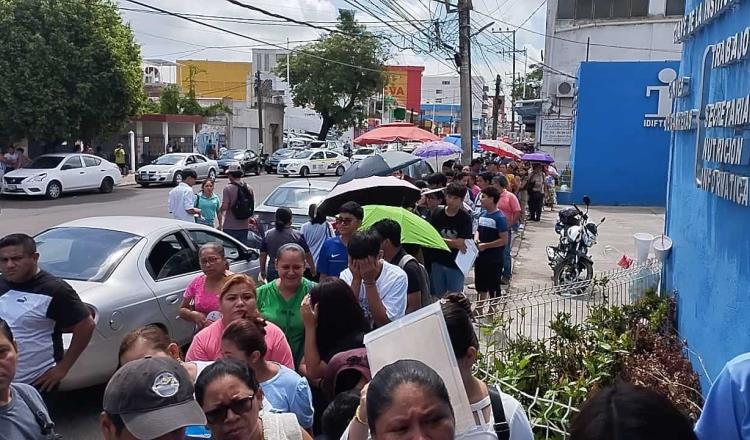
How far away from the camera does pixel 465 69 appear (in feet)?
56.3

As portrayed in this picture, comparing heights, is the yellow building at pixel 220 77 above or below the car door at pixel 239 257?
above

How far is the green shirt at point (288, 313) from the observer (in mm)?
4340

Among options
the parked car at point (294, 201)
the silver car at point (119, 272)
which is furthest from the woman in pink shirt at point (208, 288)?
the parked car at point (294, 201)

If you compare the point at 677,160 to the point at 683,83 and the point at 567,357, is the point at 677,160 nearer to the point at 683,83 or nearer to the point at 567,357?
the point at 683,83

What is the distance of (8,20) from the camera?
2238cm

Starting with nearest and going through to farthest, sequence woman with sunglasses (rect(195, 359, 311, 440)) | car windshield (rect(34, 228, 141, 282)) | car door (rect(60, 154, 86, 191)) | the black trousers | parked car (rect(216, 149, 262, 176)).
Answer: woman with sunglasses (rect(195, 359, 311, 440))
car windshield (rect(34, 228, 141, 282))
the black trousers
car door (rect(60, 154, 86, 191))
parked car (rect(216, 149, 262, 176))

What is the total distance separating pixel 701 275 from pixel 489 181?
14.9ft

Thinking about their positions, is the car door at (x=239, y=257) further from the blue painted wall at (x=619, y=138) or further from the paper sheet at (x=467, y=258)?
the blue painted wall at (x=619, y=138)

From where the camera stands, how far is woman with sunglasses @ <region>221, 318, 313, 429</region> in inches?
124

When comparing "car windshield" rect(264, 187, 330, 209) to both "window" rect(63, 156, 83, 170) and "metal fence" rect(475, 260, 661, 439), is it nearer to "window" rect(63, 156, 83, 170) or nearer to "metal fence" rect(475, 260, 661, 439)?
"metal fence" rect(475, 260, 661, 439)

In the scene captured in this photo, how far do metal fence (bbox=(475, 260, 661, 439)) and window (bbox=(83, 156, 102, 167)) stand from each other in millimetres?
20332

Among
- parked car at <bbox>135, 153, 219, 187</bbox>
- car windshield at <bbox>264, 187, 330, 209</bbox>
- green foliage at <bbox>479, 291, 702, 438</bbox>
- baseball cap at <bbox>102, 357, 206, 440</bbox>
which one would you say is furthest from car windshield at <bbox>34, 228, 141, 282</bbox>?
parked car at <bbox>135, 153, 219, 187</bbox>

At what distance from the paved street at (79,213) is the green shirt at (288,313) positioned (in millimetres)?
1867

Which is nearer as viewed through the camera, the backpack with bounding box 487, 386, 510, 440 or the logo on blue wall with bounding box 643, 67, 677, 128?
the backpack with bounding box 487, 386, 510, 440
